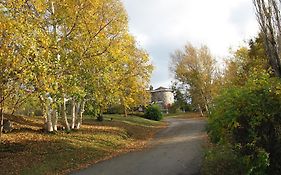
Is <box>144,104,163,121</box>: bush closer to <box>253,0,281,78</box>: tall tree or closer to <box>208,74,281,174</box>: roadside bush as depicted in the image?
<box>253,0,281,78</box>: tall tree

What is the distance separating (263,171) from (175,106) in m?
68.8

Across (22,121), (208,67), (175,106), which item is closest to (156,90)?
(175,106)

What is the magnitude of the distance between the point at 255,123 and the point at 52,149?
12.3m

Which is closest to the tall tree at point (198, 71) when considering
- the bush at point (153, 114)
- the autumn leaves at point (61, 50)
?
the bush at point (153, 114)

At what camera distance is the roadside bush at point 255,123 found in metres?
8.42

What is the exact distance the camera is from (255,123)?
332 inches

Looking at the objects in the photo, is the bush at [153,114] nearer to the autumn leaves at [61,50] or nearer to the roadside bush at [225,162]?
the autumn leaves at [61,50]

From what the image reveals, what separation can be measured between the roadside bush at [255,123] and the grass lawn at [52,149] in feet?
28.7

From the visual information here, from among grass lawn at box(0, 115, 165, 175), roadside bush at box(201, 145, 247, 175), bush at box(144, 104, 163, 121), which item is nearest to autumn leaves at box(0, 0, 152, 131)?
grass lawn at box(0, 115, 165, 175)

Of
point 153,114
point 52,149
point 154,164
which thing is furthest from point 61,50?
point 153,114

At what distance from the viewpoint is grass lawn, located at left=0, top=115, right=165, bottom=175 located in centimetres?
1558

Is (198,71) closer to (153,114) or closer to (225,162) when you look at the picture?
(153,114)

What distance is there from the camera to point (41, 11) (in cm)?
1745

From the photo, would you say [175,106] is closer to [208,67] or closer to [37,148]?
[208,67]
